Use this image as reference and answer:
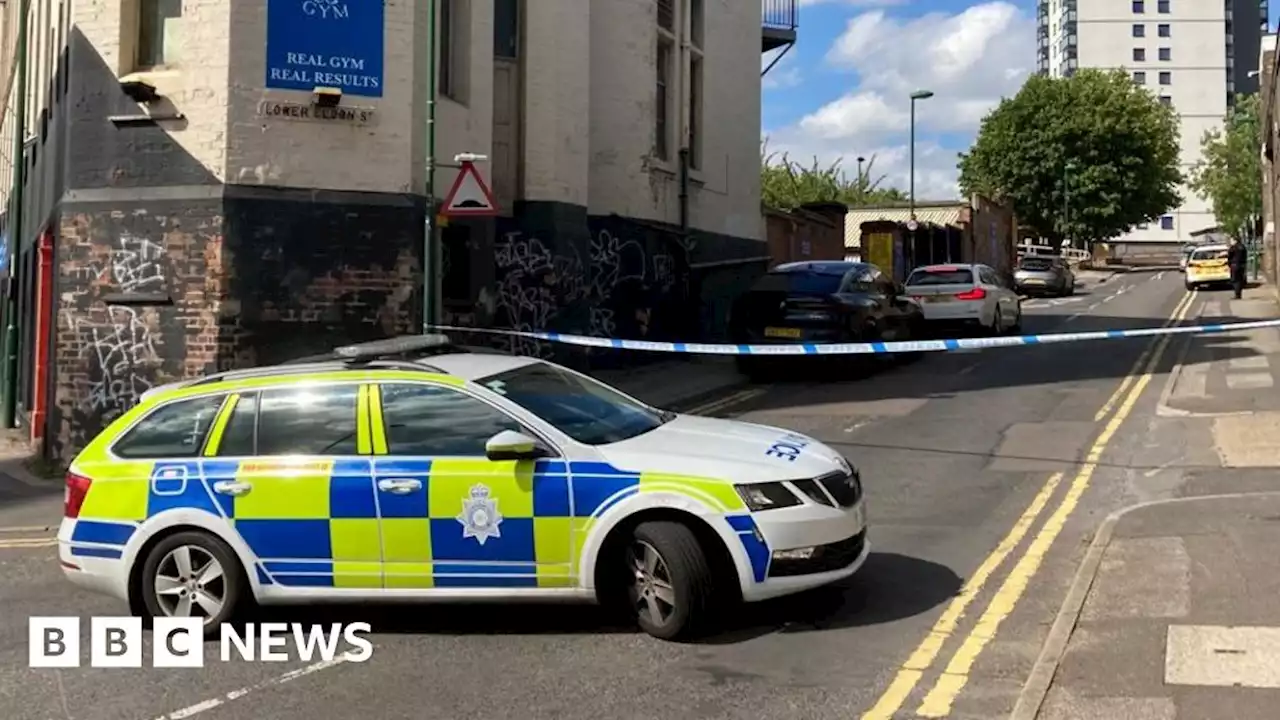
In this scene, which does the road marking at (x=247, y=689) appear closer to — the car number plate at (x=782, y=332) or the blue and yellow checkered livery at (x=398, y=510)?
the blue and yellow checkered livery at (x=398, y=510)

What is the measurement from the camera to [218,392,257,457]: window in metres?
6.67

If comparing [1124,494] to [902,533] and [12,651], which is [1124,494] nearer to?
[902,533]

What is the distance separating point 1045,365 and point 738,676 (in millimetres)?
14235

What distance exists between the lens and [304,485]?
21.1 ft

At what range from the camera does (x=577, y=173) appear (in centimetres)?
1812

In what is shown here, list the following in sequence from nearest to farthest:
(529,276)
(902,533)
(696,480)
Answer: (696,480), (902,533), (529,276)

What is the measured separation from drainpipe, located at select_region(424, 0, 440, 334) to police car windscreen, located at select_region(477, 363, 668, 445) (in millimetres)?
6865

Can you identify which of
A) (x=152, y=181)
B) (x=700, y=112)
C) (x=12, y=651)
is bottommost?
(x=12, y=651)

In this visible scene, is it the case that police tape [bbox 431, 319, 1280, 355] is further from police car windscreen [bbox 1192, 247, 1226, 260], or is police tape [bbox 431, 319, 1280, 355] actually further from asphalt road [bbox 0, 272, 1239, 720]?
police car windscreen [bbox 1192, 247, 1226, 260]

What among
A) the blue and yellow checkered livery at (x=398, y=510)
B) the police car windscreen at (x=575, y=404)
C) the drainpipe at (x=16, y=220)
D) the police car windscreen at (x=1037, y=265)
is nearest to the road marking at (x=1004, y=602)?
the blue and yellow checkered livery at (x=398, y=510)

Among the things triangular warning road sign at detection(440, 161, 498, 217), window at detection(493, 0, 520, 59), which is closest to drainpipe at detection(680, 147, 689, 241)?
window at detection(493, 0, 520, 59)

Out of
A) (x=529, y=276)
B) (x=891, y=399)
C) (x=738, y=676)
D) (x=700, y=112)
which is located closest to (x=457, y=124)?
(x=529, y=276)

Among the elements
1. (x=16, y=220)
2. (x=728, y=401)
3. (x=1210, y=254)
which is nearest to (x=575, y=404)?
(x=728, y=401)

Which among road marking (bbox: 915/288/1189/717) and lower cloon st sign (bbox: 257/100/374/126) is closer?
road marking (bbox: 915/288/1189/717)
